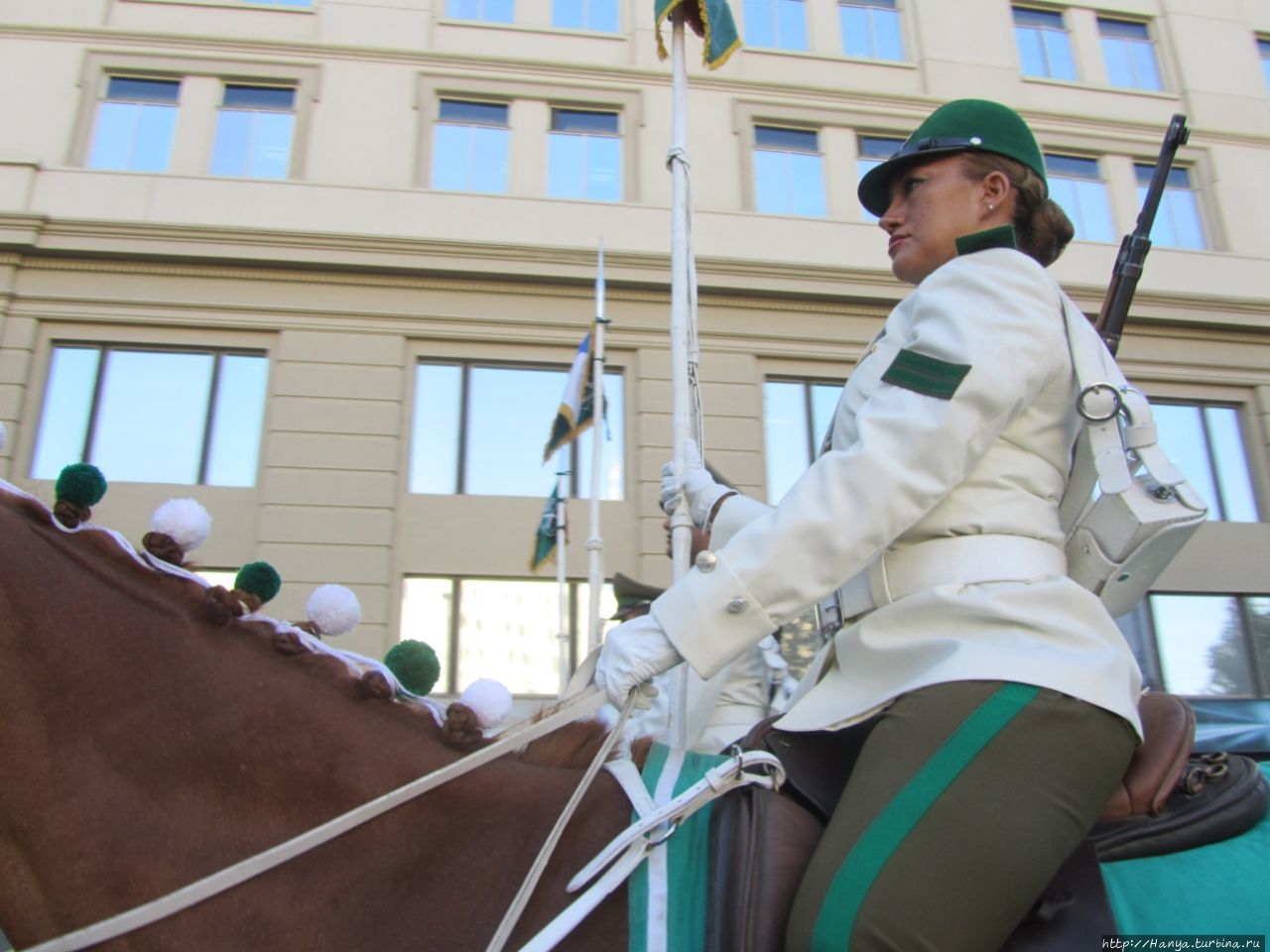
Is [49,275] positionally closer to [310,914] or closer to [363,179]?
[363,179]

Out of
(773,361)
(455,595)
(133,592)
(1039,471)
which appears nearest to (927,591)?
(1039,471)

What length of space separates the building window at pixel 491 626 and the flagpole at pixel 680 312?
22.1 ft

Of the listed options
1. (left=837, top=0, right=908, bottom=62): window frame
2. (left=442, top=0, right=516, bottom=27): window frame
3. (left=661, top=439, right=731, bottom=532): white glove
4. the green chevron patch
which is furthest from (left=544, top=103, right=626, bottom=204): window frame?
the green chevron patch

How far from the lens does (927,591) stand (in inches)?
71.8

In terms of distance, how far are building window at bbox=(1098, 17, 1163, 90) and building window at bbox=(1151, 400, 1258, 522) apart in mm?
5467

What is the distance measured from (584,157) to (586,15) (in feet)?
8.25

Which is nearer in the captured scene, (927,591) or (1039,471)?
(927,591)

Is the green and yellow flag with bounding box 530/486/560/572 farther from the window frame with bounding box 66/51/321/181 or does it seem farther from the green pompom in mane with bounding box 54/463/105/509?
the green pompom in mane with bounding box 54/463/105/509

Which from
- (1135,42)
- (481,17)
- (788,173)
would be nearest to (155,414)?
(481,17)

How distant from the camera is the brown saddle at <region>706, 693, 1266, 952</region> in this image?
164cm

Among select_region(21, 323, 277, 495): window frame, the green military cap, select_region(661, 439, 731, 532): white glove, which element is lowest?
select_region(661, 439, 731, 532): white glove

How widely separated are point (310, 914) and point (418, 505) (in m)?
9.41

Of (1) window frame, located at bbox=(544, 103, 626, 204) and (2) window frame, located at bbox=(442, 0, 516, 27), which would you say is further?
(2) window frame, located at bbox=(442, 0, 516, 27)

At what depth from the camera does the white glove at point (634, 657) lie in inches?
69.4
